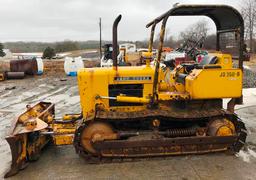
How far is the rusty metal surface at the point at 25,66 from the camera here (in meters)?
19.1

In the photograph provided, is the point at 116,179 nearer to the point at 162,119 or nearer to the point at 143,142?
the point at 143,142

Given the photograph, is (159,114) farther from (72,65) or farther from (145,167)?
(72,65)

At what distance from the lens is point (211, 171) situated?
4355 millimetres

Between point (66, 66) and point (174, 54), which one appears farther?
point (66, 66)

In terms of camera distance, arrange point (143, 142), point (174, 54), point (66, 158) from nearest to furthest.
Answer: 1. point (143, 142)
2. point (66, 158)
3. point (174, 54)

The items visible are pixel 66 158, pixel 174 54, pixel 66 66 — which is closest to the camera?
pixel 66 158

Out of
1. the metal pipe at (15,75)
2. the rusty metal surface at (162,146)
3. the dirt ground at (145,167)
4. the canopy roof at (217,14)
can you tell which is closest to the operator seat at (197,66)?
the canopy roof at (217,14)

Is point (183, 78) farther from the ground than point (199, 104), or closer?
farther from the ground

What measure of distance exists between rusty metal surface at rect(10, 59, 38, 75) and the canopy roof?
50.0 ft

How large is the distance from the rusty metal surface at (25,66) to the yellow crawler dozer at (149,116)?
1491 centimetres

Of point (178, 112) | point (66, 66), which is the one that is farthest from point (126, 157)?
point (66, 66)

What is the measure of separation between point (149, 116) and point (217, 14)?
102 inches

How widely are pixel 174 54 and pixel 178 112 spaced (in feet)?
45.9

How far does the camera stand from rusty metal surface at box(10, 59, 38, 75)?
19078mm
